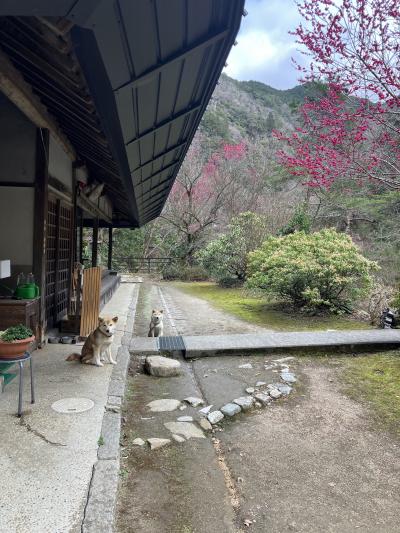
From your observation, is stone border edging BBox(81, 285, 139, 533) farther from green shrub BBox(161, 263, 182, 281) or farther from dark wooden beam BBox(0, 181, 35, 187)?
green shrub BBox(161, 263, 182, 281)

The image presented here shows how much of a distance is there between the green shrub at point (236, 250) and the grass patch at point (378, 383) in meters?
10.4

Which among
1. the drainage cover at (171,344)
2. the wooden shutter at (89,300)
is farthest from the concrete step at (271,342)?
the wooden shutter at (89,300)

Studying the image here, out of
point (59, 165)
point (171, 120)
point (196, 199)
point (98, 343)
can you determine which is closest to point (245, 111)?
point (196, 199)

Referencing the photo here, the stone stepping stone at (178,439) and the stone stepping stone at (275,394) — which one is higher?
the stone stepping stone at (275,394)

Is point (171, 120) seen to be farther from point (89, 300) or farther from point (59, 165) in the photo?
point (89, 300)

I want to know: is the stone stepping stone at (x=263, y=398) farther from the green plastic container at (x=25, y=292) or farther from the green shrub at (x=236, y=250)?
the green shrub at (x=236, y=250)

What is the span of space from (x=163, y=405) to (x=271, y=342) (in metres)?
2.80

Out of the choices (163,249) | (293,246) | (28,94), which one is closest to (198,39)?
(28,94)

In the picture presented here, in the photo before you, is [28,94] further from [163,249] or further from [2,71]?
[163,249]

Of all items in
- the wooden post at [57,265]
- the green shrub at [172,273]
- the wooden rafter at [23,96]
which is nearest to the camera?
the wooden rafter at [23,96]

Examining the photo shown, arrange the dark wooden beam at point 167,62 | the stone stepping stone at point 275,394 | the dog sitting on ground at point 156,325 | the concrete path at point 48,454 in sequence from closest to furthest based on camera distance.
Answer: the concrete path at point 48,454
the dark wooden beam at point 167,62
the stone stepping stone at point 275,394
the dog sitting on ground at point 156,325

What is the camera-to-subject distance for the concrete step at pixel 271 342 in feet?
19.8

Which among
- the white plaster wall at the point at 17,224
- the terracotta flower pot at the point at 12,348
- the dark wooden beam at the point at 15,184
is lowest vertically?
the terracotta flower pot at the point at 12,348

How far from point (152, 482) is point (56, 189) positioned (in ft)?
15.2
